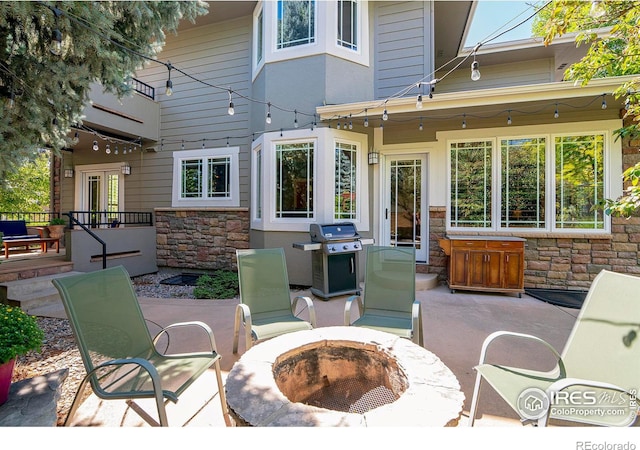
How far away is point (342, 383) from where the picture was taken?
80.1 inches

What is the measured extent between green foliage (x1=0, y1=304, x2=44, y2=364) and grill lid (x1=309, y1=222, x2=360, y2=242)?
339cm

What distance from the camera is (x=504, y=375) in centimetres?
Result: 188

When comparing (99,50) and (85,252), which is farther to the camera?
(85,252)

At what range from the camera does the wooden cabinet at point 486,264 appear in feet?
15.9

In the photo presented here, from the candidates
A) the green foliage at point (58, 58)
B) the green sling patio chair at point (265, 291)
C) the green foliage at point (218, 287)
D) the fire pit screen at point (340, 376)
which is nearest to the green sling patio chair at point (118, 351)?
the fire pit screen at point (340, 376)

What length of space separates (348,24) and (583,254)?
6.07 meters

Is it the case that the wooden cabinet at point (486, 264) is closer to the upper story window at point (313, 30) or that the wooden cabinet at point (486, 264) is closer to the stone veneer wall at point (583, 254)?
the stone veneer wall at point (583, 254)

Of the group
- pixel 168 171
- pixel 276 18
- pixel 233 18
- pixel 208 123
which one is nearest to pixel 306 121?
pixel 276 18

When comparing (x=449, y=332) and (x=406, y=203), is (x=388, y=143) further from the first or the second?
(x=449, y=332)

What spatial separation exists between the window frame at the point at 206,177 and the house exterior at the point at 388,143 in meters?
0.04

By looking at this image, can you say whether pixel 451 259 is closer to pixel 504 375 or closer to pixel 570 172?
pixel 570 172

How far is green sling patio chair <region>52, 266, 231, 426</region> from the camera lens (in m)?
1.65

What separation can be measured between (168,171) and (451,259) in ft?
22.7

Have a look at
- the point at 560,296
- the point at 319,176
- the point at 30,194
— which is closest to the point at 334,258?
the point at 319,176
